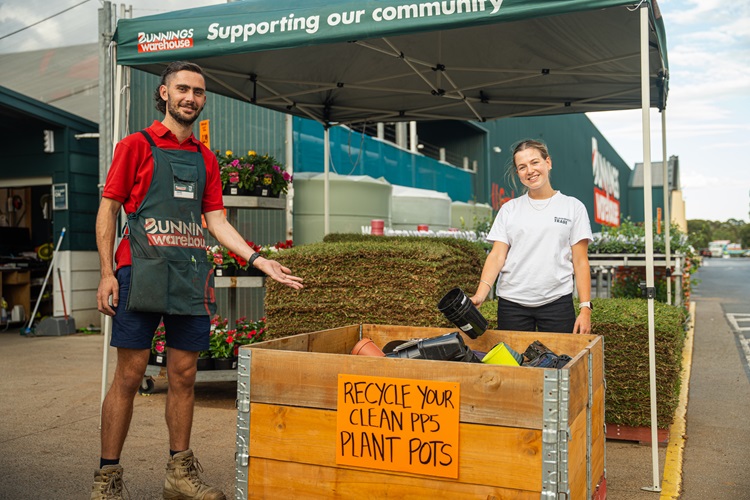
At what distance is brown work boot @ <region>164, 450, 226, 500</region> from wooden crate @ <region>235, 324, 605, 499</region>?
841 mm

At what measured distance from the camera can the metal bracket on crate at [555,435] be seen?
2318 millimetres

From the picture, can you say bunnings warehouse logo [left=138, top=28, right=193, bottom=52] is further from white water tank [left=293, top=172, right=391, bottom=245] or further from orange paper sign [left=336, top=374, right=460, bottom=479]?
white water tank [left=293, top=172, right=391, bottom=245]

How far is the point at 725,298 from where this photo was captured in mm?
19031

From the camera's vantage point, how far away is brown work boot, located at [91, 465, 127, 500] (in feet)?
10.8

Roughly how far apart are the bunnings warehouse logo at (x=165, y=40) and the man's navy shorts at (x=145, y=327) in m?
1.98

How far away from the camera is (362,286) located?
5883 mm

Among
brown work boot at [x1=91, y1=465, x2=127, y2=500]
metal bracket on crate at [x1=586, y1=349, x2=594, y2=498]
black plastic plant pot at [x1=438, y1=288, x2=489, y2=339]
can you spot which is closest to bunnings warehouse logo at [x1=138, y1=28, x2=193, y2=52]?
black plastic plant pot at [x1=438, y1=288, x2=489, y2=339]

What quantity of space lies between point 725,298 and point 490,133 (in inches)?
324

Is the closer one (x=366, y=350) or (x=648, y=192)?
(x=366, y=350)

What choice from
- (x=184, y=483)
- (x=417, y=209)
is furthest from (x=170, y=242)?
(x=417, y=209)

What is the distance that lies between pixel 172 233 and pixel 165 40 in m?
1.95

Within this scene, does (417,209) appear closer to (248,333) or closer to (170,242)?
(248,333)

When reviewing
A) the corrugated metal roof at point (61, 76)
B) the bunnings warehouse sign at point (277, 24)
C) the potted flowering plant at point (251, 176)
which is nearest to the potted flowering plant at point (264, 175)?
the potted flowering plant at point (251, 176)

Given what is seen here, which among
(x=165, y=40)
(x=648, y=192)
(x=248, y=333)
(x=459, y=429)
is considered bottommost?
(x=248, y=333)
